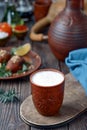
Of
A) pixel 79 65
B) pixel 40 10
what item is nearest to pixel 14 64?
pixel 79 65

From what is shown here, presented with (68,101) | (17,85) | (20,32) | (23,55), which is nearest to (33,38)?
(20,32)

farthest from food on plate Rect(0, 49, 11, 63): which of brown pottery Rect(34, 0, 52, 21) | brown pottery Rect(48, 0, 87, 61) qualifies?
brown pottery Rect(34, 0, 52, 21)

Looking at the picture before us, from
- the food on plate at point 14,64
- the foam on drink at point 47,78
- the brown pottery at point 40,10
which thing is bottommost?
the brown pottery at point 40,10

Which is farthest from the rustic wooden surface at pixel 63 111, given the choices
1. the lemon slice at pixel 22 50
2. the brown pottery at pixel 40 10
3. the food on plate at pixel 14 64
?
the brown pottery at pixel 40 10

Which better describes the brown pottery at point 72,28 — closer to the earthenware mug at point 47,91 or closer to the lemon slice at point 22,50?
the lemon slice at point 22,50

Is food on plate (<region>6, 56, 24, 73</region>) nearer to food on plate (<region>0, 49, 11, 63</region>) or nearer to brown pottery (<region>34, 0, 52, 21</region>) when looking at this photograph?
food on plate (<region>0, 49, 11, 63</region>)

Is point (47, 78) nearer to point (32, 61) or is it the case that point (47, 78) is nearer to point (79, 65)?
point (79, 65)
